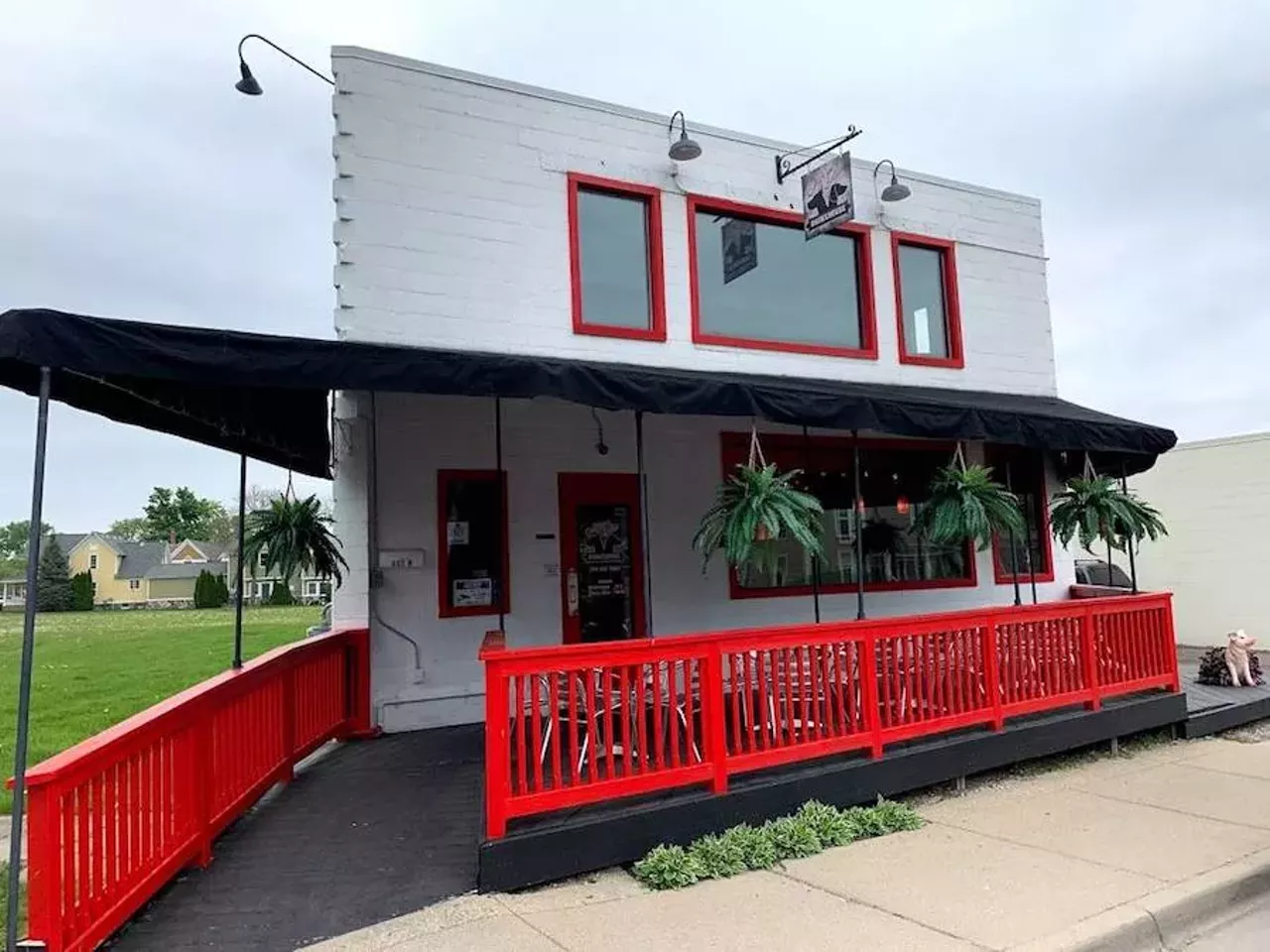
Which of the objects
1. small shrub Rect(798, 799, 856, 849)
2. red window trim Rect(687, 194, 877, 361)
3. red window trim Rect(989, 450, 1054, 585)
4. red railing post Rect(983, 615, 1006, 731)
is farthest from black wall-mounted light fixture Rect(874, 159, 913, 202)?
small shrub Rect(798, 799, 856, 849)

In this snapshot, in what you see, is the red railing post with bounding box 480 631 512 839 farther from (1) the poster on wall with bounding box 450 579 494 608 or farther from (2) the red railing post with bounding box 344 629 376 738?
(1) the poster on wall with bounding box 450 579 494 608

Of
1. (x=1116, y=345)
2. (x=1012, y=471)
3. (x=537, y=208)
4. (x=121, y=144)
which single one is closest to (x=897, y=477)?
(x=1012, y=471)

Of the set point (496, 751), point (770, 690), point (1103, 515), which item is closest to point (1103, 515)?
point (1103, 515)

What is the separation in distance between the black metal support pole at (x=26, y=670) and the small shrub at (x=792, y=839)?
344 centimetres

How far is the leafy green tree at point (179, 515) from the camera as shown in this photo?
8825cm

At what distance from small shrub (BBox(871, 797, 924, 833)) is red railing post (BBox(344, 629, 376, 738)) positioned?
412 centimetres

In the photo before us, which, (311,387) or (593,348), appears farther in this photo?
(593,348)

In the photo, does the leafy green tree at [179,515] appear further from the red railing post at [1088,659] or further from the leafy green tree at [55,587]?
the red railing post at [1088,659]

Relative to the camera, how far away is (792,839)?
4.75 metres

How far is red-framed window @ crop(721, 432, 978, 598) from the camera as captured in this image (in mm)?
8641

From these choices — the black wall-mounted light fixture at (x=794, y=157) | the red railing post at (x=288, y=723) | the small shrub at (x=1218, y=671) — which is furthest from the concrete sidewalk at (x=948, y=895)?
the black wall-mounted light fixture at (x=794, y=157)

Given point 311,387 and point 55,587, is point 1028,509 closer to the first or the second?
point 311,387

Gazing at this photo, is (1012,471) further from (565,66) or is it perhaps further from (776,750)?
(565,66)

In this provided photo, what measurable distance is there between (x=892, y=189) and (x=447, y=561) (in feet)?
19.8
